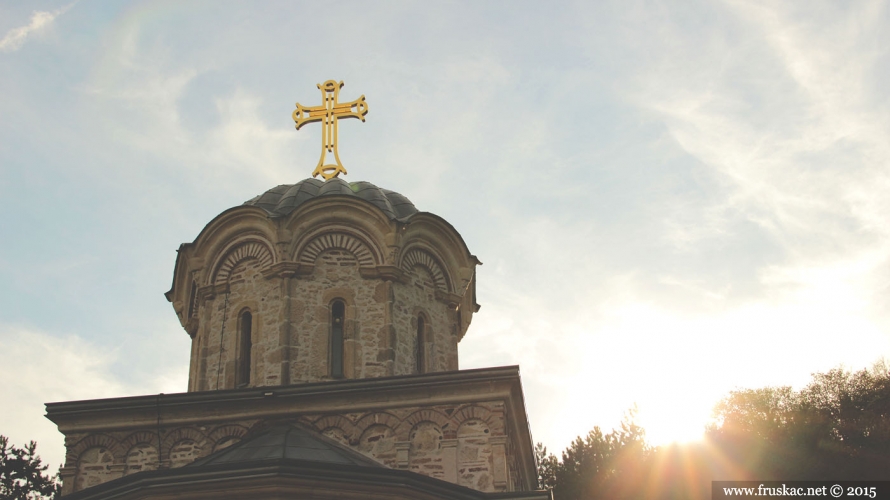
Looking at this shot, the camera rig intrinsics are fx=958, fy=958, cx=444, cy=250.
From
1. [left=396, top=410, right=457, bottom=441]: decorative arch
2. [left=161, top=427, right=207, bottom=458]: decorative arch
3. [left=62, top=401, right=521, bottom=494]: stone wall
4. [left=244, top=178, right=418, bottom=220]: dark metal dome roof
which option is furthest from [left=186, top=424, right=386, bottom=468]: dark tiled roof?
[left=244, top=178, right=418, bottom=220]: dark metal dome roof

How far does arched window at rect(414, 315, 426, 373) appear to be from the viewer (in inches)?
552

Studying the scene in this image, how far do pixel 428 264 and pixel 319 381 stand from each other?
9.70 ft

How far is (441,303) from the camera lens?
1486 cm

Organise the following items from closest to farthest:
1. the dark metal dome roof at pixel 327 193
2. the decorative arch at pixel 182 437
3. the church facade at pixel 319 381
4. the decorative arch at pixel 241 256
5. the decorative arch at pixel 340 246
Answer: the church facade at pixel 319 381, the decorative arch at pixel 182 437, the decorative arch at pixel 340 246, the decorative arch at pixel 241 256, the dark metal dome roof at pixel 327 193

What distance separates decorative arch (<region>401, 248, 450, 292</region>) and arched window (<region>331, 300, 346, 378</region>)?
1273 mm

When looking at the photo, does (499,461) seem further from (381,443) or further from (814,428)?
(814,428)

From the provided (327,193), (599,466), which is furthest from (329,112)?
(599,466)

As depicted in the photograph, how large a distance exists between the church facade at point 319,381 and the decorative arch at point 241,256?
0.9 inches

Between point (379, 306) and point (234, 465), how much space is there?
14.0 feet

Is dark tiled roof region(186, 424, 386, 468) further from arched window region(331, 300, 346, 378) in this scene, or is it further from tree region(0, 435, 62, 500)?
tree region(0, 435, 62, 500)

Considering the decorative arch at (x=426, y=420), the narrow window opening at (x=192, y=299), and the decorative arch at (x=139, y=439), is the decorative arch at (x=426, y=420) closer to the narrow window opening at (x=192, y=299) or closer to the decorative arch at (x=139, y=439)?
the decorative arch at (x=139, y=439)

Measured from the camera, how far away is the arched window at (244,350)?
44.6 feet

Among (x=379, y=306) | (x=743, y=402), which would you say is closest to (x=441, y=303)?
(x=379, y=306)

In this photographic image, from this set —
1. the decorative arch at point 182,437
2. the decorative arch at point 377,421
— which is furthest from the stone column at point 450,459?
the decorative arch at point 182,437
